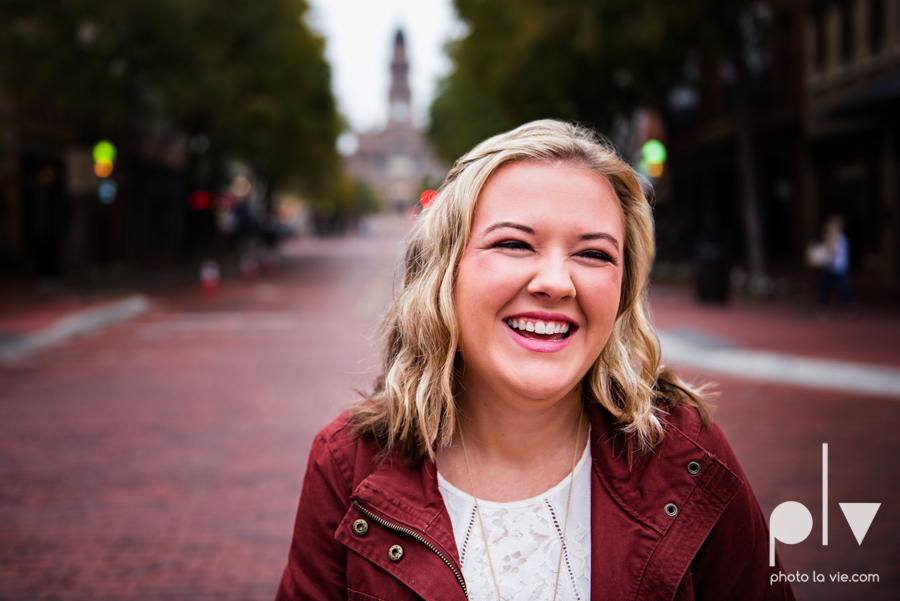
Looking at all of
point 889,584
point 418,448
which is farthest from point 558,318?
point 889,584

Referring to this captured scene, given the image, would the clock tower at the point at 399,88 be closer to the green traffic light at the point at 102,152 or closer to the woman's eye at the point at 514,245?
the green traffic light at the point at 102,152

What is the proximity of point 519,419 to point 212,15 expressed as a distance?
2305cm

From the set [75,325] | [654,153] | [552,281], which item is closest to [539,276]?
[552,281]

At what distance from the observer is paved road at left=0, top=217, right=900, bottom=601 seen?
4.31m

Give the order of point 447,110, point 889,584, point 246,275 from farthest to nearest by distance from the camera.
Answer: point 447,110, point 246,275, point 889,584

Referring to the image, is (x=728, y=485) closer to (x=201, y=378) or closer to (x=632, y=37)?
(x=201, y=378)

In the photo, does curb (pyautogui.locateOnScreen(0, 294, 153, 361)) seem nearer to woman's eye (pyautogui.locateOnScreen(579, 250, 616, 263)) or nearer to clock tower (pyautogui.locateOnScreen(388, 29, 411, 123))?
woman's eye (pyautogui.locateOnScreen(579, 250, 616, 263))

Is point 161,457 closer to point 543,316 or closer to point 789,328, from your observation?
point 543,316

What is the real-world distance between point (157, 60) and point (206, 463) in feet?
56.4

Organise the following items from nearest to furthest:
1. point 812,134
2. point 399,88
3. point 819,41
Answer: point 819,41, point 812,134, point 399,88

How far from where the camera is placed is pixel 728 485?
177cm

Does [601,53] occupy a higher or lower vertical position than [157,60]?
lower

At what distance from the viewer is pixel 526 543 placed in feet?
5.89

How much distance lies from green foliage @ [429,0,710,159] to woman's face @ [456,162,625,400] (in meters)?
16.3
